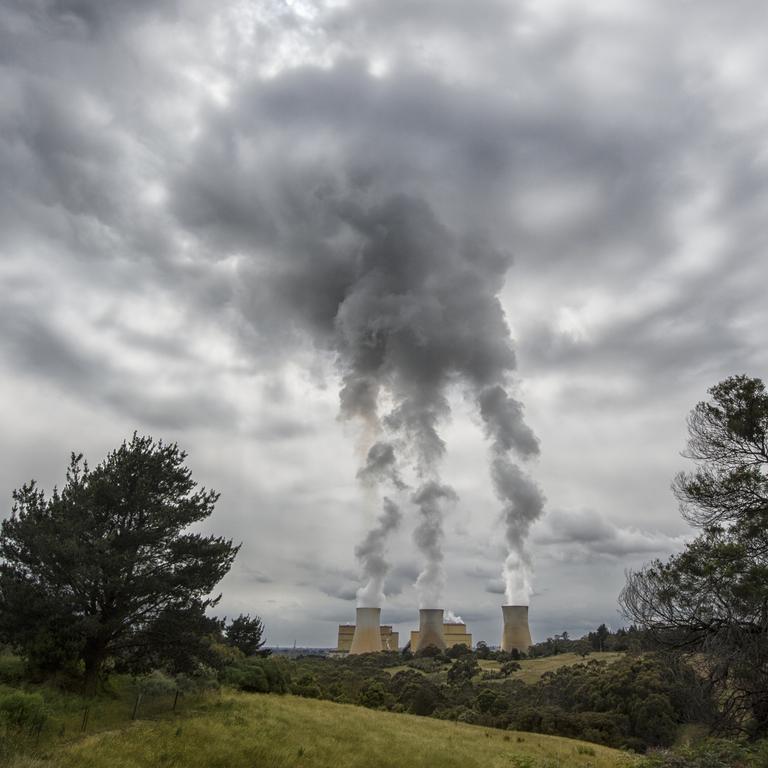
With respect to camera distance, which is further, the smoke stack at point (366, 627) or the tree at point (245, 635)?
the smoke stack at point (366, 627)

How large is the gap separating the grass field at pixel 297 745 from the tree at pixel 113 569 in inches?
141

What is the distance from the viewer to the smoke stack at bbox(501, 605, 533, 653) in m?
63.3

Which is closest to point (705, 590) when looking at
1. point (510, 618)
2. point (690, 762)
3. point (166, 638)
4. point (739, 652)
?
point (739, 652)

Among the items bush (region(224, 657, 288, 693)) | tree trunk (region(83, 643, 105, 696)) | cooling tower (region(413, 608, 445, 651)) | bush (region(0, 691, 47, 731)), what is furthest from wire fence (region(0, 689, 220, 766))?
cooling tower (region(413, 608, 445, 651))

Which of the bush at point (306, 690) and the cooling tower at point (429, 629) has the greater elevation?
the cooling tower at point (429, 629)

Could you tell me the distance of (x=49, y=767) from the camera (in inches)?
427

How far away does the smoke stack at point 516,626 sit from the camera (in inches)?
2494

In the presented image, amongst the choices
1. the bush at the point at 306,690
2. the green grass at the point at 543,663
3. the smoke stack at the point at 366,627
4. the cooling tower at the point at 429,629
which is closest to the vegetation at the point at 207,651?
the bush at the point at 306,690

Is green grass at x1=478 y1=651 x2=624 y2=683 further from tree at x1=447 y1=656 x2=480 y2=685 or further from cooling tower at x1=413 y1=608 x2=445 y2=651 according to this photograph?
cooling tower at x1=413 y1=608 x2=445 y2=651

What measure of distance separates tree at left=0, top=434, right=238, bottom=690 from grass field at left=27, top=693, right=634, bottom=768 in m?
3.57

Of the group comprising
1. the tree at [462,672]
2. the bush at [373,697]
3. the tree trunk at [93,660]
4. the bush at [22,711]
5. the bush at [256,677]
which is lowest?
the bush at [373,697]

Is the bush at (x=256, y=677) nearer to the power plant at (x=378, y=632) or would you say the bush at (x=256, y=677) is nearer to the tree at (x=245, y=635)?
the tree at (x=245, y=635)

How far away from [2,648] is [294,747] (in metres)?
12.8

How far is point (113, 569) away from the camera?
1962 centimetres
